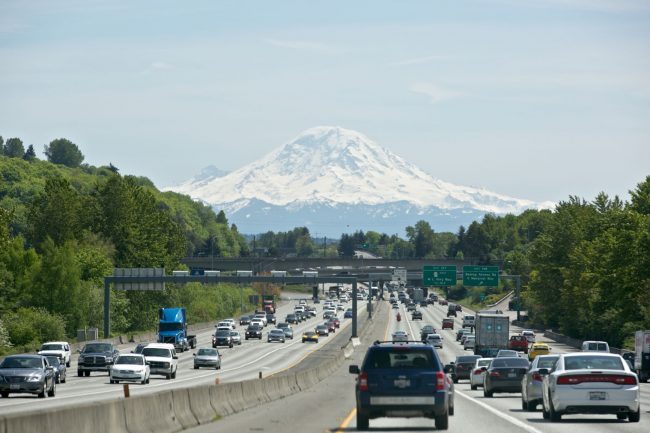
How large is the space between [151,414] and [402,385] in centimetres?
567

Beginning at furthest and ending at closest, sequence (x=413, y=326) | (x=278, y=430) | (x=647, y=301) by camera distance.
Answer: (x=413, y=326) → (x=647, y=301) → (x=278, y=430)

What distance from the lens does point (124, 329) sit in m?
145

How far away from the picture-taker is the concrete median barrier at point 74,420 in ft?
52.9

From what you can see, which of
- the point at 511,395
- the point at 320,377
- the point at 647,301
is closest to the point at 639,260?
the point at 647,301

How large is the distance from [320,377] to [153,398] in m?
40.2

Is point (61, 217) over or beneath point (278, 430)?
over

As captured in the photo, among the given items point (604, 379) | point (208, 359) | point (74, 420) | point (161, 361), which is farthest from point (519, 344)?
point (74, 420)

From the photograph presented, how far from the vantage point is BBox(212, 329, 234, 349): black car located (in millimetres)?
117062

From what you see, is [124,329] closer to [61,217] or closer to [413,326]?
[61,217]

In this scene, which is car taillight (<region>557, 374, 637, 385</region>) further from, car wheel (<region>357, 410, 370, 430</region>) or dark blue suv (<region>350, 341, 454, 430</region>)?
car wheel (<region>357, 410, 370, 430</region>)

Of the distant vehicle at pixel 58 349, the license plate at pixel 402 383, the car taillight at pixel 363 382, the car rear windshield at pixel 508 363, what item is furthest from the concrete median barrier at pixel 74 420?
the distant vehicle at pixel 58 349

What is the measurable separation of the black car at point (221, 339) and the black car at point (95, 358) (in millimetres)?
45664

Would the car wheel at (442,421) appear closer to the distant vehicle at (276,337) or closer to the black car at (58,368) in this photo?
the black car at (58,368)

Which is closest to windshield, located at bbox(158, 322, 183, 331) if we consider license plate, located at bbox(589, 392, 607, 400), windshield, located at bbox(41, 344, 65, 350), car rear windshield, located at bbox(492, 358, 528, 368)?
windshield, located at bbox(41, 344, 65, 350)
